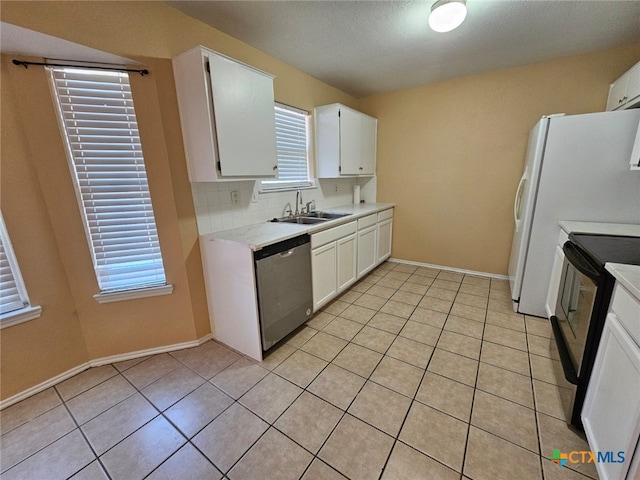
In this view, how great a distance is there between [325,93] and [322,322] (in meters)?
2.74

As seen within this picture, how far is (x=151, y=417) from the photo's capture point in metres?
1.54

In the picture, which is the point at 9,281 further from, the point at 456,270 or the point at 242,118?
the point at 456,270

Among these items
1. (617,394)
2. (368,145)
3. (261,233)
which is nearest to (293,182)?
(261,233)

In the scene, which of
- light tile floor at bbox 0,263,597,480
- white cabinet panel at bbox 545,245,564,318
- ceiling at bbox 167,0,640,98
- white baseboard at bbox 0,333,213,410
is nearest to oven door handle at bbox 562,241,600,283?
white cabinet panel at bbox 545,245,564,318

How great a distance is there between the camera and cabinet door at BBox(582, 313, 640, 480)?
937 millimetres

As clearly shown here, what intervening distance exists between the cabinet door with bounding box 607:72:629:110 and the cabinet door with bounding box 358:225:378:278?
243 cm

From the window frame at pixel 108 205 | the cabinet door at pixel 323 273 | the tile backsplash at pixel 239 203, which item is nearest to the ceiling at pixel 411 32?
the window frame at pixel 108 205

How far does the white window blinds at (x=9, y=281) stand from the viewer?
158 centimetres

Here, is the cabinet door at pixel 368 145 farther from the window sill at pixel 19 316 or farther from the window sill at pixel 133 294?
the window sill at pixel 19 316

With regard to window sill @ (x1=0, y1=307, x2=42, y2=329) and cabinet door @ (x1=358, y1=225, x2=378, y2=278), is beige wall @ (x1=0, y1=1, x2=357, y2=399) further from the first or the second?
cabinet door @ (x1=358, y1=225, x2=378, y2=278)

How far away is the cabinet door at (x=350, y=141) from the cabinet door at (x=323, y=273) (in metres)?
1.22

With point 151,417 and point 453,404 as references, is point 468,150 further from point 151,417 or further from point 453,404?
point 151,417

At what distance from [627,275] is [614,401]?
1.68ft

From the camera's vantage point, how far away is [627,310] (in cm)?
104
